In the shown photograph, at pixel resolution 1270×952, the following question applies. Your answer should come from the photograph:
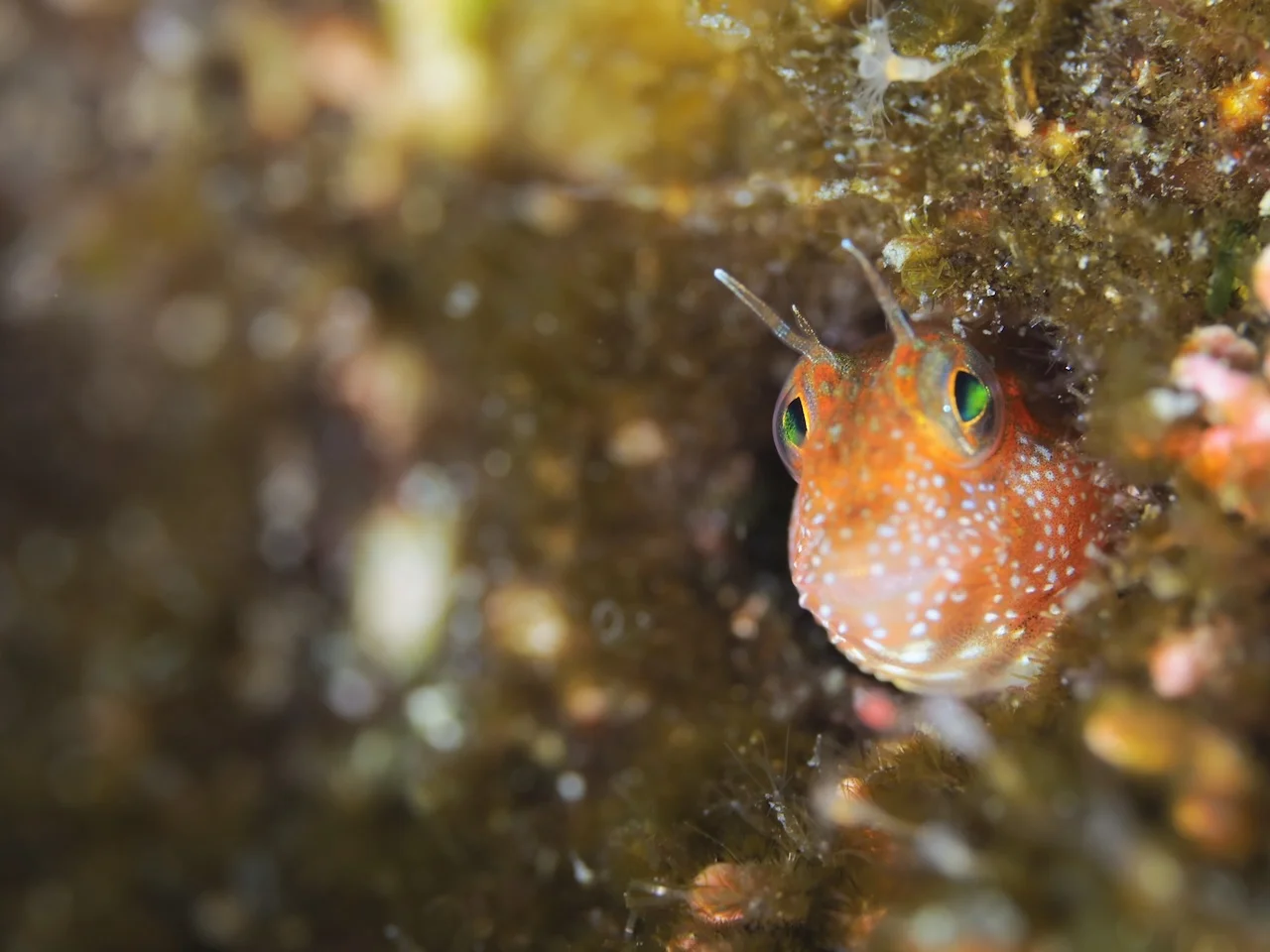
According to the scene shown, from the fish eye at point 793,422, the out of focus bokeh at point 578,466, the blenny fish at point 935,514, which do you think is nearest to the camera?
the out of focus bokeh at point 578,466

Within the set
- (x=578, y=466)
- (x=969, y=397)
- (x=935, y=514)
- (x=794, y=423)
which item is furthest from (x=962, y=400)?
(x=578, y=466)

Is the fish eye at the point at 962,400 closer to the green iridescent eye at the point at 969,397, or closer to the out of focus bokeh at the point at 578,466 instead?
the green iridescent eye at the point at 969,397

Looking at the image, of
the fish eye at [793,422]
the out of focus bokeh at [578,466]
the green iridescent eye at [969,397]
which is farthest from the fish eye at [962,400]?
the fish eye at [793,422]

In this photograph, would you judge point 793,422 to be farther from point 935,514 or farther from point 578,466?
point 578,466

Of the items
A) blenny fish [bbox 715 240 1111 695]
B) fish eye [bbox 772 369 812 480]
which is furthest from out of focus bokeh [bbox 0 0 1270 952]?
fish eye [bbox 772 369 812 480]

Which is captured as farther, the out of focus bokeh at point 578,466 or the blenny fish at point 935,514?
the blenny fish at point 935,514

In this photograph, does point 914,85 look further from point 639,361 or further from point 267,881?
point 267,881
